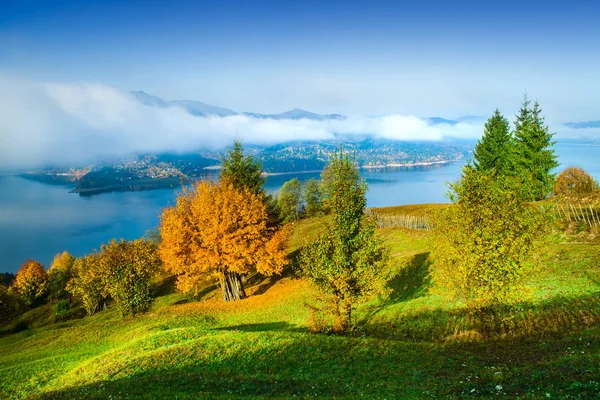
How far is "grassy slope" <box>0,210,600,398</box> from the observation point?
48.3 feet

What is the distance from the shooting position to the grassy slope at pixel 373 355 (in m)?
14.7

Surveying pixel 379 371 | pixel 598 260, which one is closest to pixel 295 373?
pixel 379 371

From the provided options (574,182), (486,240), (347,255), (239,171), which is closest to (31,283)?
(239,171)

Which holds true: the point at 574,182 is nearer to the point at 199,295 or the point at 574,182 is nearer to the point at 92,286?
the point at 199,295

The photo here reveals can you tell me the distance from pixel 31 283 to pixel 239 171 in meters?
83.6

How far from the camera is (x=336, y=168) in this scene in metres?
25.3

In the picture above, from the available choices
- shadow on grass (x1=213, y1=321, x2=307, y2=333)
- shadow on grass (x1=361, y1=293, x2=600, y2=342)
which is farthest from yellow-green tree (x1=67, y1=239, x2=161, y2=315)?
shadow on grass (x1=361, y1=293, x2=600, y2=342)

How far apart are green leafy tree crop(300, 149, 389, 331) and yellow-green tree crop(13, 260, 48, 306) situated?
10231 cm

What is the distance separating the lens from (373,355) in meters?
19.5

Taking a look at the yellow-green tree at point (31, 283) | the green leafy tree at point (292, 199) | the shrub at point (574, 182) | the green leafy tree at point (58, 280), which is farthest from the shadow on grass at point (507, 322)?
the yellow-green tree at point (31, 283)

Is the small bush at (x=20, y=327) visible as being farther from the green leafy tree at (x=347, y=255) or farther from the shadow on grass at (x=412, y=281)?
the shadow on grass at (x=412, y=281)

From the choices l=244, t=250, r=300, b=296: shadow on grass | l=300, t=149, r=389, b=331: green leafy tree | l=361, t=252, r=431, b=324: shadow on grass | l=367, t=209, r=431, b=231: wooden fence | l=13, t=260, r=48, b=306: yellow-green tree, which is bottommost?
l=13, t=260, r=48, b=306: yellow-green tree

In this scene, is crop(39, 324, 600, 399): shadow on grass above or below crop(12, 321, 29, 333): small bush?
above

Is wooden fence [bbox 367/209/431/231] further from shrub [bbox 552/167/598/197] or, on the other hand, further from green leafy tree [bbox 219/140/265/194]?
shrub [bbox 552/167/598/197]
